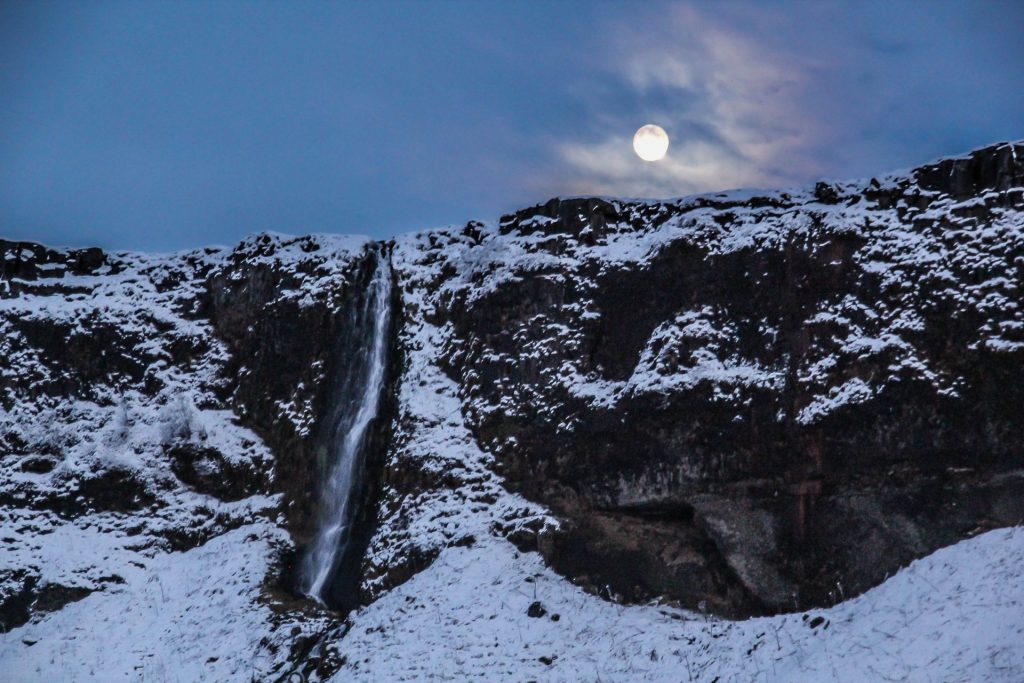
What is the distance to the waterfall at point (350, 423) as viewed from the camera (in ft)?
70.8

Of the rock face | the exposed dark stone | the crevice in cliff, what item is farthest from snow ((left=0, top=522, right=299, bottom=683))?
the crevice in cliff

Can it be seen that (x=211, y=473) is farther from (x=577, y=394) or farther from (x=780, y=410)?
(x=780, y=410)

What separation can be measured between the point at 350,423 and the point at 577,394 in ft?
16.8

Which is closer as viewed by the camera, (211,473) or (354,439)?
(354,439)

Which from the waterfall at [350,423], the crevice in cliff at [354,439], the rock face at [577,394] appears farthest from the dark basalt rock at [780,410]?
the waterfall at [350,423]

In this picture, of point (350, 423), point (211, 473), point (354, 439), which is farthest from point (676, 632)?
point (211, 473)

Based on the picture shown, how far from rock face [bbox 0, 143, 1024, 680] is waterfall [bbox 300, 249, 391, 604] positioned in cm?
26

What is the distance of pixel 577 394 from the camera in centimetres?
2139

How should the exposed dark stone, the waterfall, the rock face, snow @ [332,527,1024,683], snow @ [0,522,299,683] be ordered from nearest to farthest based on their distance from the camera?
snow @ [332,527,1024,683], the rock face, snow @ [0,522,299,683], the waterfall, the exposed dark stone

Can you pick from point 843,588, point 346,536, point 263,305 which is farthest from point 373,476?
point 843,588

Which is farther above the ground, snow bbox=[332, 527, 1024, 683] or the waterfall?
the waterfall

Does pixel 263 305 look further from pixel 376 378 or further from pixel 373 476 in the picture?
pixel 373 476

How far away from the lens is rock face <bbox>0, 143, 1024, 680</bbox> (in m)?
18.3

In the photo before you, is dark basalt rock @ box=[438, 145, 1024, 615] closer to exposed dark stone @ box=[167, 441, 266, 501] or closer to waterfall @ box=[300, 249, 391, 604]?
waterfall @ box=[300, 249, 391, 604]
